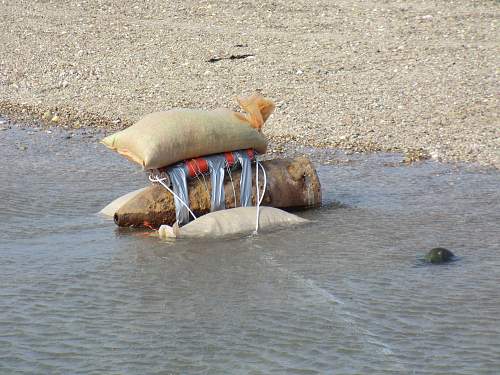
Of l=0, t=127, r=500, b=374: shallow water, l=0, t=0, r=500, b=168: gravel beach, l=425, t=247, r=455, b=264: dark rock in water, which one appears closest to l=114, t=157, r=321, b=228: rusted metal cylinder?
l=0, t=127, r=500, b=374: shallow water

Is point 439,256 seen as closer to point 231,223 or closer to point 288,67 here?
point 231,223

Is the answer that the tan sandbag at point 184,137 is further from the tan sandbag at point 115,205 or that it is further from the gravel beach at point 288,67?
the gravel beach at point 288,67

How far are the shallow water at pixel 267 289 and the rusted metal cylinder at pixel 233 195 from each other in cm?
15

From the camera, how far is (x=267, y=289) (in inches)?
234

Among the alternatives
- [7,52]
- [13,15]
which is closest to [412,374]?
[7,52]

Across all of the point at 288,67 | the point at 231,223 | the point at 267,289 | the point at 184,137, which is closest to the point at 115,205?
the point at 184,137

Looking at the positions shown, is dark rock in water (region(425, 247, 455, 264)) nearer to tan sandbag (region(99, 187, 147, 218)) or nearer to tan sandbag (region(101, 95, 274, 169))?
tan sandbag (region(101, 95, 274, 169))

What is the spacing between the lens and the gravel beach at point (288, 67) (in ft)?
34.6

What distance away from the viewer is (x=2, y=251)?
6.85 meters

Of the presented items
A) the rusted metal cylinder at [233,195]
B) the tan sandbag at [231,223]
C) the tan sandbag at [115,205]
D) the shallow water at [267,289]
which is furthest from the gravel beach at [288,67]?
the tan sandbag at [115,205]

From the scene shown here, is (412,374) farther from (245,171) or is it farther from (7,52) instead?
(7,52)

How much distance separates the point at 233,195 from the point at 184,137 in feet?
1.90

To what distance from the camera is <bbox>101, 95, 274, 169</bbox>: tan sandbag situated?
7246mm

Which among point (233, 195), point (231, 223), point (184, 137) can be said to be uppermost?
point (184, 137)
